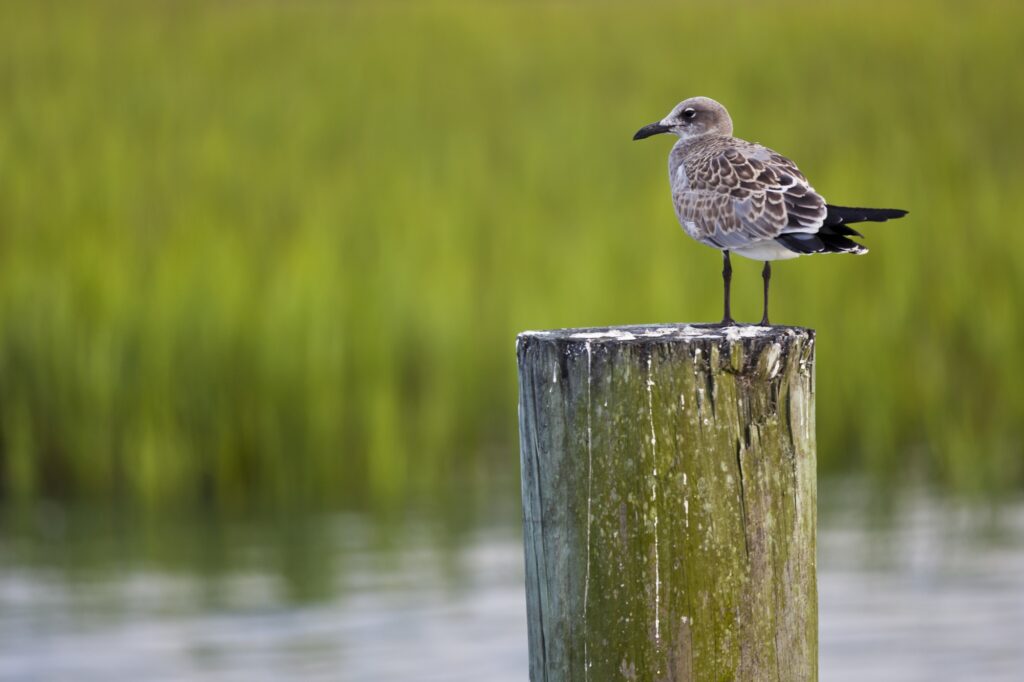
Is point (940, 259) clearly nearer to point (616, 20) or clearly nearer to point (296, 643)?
point (296, 643)

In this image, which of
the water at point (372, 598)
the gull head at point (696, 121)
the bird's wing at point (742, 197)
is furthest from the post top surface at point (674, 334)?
the water at point (372, 598)

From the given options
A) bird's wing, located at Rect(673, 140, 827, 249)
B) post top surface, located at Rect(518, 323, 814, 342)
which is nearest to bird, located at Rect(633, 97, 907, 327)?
bird's wing, located at Rect(673, 140, 827, 249)

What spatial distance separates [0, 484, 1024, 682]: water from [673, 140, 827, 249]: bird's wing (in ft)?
7.86

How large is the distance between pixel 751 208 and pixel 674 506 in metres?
1.40

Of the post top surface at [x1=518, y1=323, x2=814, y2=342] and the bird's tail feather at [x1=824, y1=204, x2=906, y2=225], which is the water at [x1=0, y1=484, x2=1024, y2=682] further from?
the post top surface at [x1=518, y1=323, x2=814, y2=342]

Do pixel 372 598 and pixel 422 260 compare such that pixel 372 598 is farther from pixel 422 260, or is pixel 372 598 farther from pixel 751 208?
pixel 422 260

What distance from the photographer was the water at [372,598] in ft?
20.6

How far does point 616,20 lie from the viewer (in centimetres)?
1780

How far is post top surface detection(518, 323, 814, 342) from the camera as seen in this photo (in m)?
3.22

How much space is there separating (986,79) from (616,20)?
4651 millimetres

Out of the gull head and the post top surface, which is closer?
the post top surface

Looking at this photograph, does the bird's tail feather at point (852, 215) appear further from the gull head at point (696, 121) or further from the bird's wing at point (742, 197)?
the gull head at point (696, 121)

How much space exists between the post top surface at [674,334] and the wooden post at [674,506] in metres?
0.01

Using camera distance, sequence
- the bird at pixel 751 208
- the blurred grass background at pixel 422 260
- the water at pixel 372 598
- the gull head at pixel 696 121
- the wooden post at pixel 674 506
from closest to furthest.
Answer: the wooden post at pixel 674 506 → the bird at pixel 751 208 → the gull head at pixel 696 121 → the water at pixel 372 598 → the blurred grass background at pixel 422 260
